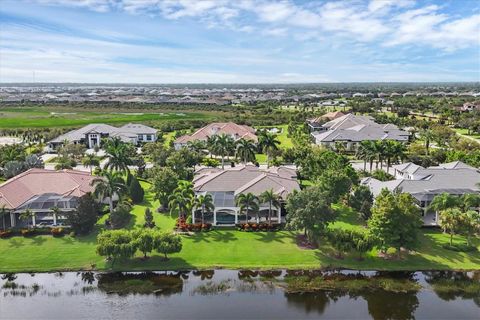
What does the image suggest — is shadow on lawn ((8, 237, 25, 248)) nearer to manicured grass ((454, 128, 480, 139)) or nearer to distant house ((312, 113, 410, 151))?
distant house ((312, 113, 410, 151))

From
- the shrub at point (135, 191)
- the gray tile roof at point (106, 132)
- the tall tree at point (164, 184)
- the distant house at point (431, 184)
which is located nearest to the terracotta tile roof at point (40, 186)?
the shrub at point (135, 191)

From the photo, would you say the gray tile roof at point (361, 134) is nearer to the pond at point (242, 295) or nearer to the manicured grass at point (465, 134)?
the manicured grass at point (465, 134)

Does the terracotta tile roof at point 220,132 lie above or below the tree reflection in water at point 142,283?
above

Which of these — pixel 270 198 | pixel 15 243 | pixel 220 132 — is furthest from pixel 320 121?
pixel 15 243

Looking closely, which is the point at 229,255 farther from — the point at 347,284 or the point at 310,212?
the point at 347,284

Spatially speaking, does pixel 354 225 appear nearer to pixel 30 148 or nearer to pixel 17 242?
pixel 17 242

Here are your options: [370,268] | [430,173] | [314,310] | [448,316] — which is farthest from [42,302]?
[430,173]
